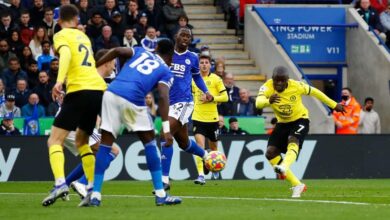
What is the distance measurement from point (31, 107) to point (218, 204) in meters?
11.7

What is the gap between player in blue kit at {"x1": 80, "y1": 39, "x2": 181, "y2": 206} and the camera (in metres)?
14.6

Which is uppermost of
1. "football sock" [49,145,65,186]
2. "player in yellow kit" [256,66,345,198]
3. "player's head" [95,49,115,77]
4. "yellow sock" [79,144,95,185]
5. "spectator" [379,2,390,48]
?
"player's head" [95,49,115,77]

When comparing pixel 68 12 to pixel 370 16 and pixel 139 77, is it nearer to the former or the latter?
pixel 139 77

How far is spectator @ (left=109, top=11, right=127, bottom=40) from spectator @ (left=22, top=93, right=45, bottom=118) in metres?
3.36

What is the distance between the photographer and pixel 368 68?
109ft

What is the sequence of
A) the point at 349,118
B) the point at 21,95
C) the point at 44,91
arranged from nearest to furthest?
the point at 21,95 → the point at 44,91 → the point at 349,118

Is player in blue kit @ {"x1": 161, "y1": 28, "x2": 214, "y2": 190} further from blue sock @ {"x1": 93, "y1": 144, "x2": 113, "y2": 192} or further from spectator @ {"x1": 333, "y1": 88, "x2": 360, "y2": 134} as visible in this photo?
spectator @ {"x1": 333, "y1": 88, "x2": 360, "y2": 134}

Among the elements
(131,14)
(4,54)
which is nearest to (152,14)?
(131,14)

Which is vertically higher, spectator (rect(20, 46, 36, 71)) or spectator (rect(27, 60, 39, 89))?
spectator (rect(20, 46, 36, 71))

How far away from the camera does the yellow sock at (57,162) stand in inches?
585

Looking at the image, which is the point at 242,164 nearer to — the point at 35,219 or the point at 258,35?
the point at 258,35

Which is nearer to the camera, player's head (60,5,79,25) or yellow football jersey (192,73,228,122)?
player's head (60,5,79,25)

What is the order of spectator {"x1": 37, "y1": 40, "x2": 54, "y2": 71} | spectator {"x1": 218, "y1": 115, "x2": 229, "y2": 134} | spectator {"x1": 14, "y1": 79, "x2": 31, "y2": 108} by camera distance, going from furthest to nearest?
1. spectator {"x1": 37, "y1": 40, "x2": 54, "y2": 71}
2. spectator {"x1": 218, "y1": 115, "x2": 229, "y2": 134}
3. spectator {"x1": 14, "y1": 79, "x2": 31, "y2": 108}

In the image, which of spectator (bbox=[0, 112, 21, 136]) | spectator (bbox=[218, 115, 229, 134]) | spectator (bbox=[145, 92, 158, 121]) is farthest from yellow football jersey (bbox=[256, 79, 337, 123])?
spectator (bbox=[0, 112, 21, 136])
